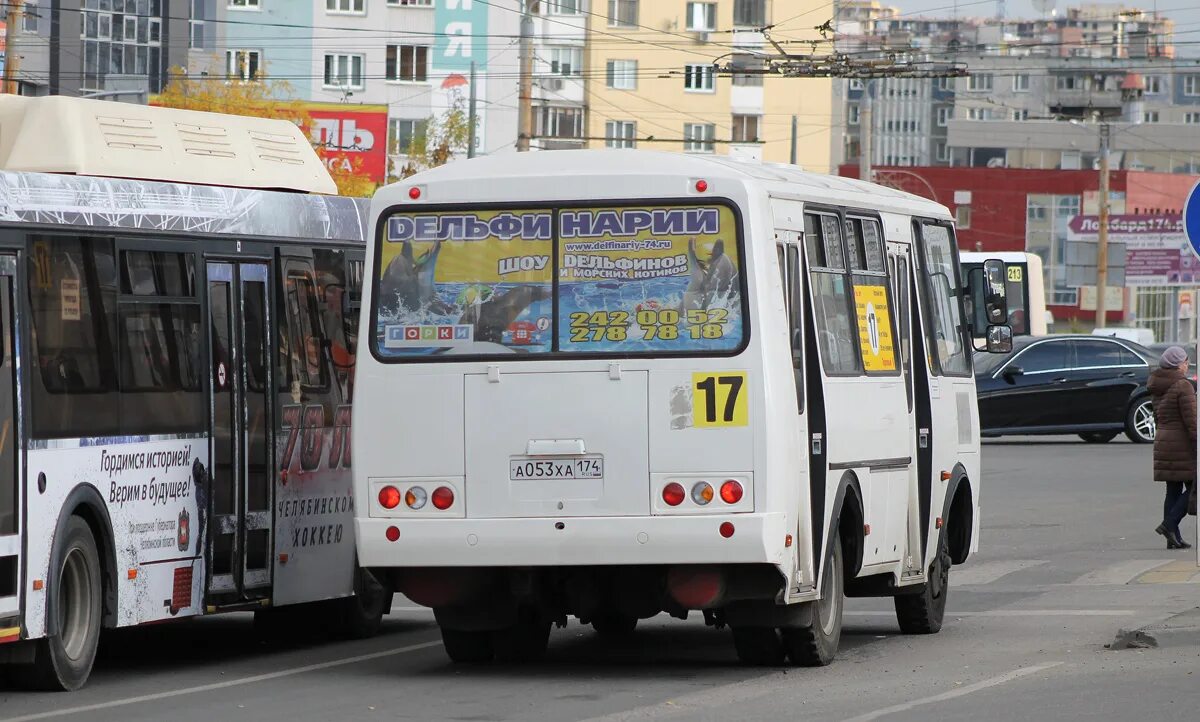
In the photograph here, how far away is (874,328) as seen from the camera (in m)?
13.4

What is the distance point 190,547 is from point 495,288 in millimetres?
2366

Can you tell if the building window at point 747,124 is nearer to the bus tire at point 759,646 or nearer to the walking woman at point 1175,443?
the walking woman at point 1175,443

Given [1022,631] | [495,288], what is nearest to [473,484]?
[495,288]

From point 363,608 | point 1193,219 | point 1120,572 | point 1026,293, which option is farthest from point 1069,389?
point 363,608

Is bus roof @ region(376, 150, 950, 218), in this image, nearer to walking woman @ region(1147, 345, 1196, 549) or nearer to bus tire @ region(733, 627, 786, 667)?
bus tire @ region(733, 627, 786, 667)

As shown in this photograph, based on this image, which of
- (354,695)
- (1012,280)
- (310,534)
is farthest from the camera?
(1012,280)

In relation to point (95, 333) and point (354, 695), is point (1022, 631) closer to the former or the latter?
point (354, 695)

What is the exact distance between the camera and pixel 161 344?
1234 centimetres

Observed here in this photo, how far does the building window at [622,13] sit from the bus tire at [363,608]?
283 ft

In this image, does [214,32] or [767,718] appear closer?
[767,718]

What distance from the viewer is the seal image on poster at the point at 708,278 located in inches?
452

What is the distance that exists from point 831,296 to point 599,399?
1.91 meters

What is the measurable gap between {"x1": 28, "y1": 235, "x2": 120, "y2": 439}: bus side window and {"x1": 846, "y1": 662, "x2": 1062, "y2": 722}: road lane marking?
4.19 metres

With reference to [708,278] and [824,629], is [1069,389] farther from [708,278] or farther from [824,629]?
[708,278]
